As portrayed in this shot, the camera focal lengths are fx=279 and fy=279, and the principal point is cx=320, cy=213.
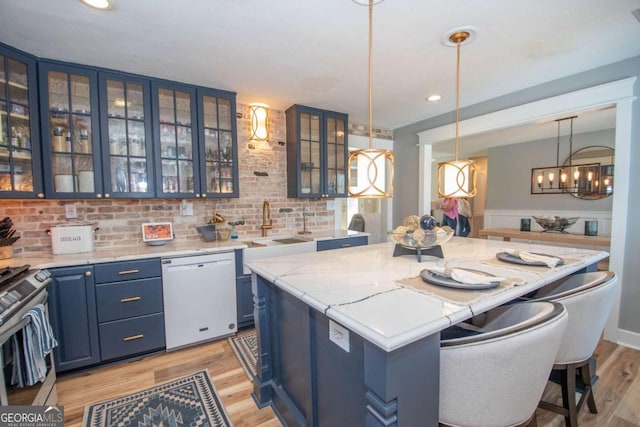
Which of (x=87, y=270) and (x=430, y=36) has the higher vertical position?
(x=430, y=36)

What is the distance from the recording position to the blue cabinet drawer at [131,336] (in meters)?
2.24

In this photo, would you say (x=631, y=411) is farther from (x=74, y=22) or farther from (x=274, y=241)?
(x=74, y=22)

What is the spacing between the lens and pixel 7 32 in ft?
6.13

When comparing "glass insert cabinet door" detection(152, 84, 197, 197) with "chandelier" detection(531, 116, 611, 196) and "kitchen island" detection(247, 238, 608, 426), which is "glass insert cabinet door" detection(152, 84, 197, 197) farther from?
"chandelier" detection(531, 116, 611, 196)

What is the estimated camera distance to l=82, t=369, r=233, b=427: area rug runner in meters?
1.70

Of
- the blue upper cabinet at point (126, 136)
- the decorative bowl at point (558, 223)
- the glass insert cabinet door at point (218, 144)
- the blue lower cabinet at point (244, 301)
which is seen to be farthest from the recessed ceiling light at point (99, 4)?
the decorative bowl at point (558, 223)

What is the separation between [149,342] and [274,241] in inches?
60.5

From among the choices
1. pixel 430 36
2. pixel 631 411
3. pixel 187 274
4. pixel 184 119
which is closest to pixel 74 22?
pixel 184 119

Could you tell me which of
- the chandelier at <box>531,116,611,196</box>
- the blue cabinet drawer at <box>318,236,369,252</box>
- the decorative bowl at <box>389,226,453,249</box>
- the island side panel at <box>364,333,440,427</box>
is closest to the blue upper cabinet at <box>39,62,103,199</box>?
the blue cabinet drawer at <box>318,236,369,252</box>

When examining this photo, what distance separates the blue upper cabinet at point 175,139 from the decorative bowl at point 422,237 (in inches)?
82.0

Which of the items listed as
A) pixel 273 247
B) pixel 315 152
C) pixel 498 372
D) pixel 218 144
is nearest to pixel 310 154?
pixel 315 152

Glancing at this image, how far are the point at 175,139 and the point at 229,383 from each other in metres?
2.25

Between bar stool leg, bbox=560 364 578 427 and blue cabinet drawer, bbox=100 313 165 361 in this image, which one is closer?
bar stool leg, bbox=560 364 578 427

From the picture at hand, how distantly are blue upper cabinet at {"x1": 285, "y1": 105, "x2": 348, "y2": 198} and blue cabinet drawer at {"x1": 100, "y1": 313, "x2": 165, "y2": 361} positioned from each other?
200 centimetres
